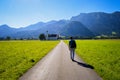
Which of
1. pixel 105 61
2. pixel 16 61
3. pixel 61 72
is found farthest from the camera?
pixel 16 61

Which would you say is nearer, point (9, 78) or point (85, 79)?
point (85, 79)

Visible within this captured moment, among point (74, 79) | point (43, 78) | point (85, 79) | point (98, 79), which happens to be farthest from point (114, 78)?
point (43, 78)

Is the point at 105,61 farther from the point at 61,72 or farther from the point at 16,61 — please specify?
the point at 16,61

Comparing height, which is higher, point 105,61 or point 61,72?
point 61,72

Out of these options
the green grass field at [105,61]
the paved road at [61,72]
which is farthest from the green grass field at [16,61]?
the green grass field at [105,61]

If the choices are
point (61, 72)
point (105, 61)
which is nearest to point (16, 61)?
point (61, 72)

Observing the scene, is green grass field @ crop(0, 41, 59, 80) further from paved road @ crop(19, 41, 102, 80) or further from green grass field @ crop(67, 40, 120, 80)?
green grass field @ crop(67, 40, 120, 80)

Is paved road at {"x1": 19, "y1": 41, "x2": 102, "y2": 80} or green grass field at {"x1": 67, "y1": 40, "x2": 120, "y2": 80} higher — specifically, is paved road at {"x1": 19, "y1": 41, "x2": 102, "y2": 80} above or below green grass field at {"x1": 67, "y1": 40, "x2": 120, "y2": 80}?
above

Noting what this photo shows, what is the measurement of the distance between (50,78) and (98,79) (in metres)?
2.83

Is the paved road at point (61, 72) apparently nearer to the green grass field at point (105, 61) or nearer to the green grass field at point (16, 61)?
the green grass field at point (105, 61)

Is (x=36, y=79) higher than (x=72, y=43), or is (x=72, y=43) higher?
(x=72, y=43)

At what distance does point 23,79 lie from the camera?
A: 9.09m

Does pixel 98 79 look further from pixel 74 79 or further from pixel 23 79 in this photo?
pixel 23 79

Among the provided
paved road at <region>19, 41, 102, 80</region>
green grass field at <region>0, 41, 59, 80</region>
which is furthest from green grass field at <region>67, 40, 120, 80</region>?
green grass field at <region>0, 41, 59, 80</region>
